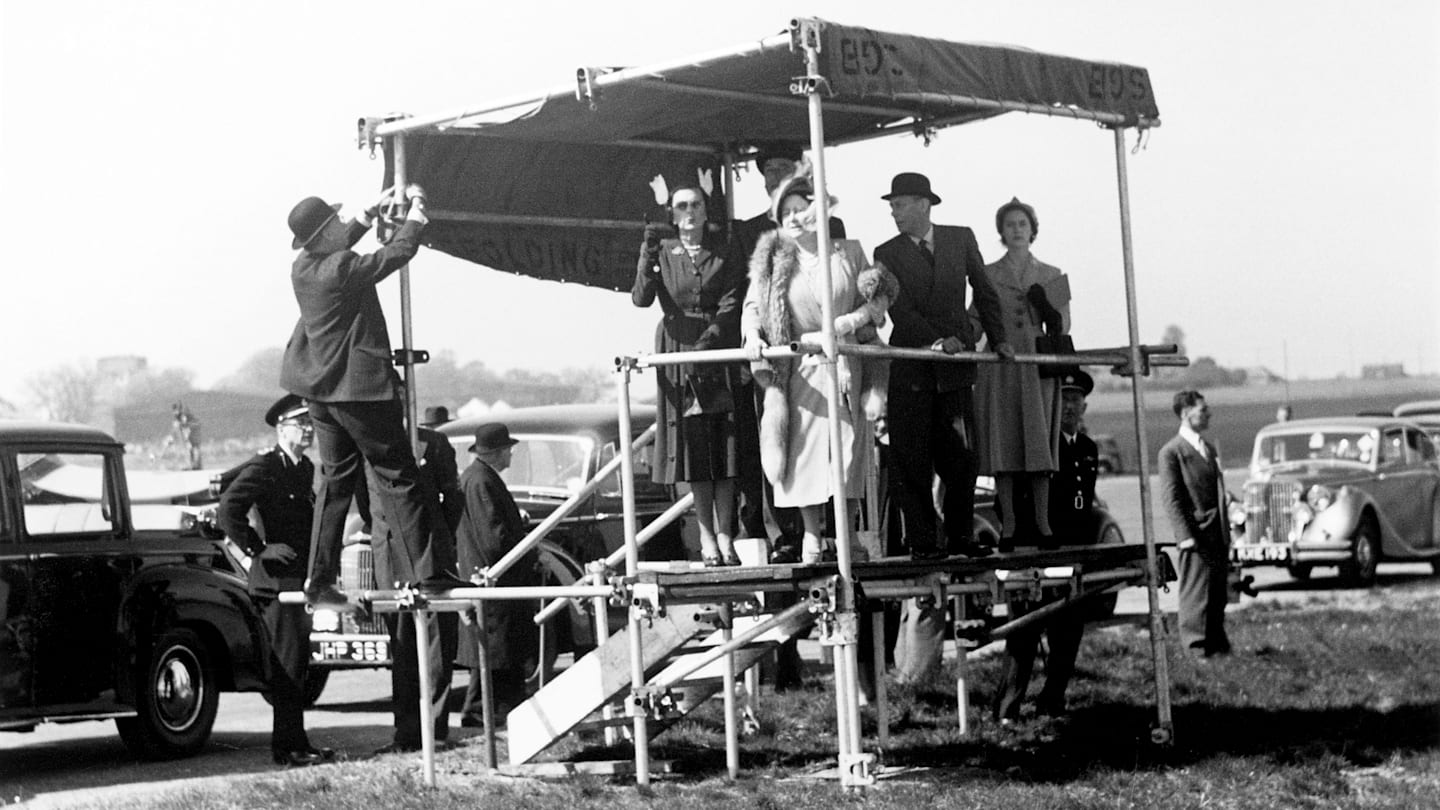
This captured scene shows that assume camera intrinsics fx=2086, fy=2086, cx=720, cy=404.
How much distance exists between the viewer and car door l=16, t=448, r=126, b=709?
443 inches

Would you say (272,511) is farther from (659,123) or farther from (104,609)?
(659,123)

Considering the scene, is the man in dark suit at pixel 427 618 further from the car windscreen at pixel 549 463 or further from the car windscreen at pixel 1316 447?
the car windscreen at pixel 1316 447

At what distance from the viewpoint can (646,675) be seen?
10211 millimetres

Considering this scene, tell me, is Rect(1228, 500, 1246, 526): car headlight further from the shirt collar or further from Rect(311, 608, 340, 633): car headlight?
Rect(311, 608, 340, 633): car headlight

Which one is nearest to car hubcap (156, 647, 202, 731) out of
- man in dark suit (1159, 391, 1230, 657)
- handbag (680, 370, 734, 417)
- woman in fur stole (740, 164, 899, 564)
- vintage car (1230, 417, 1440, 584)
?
handbag (680, 370, 734, 417)

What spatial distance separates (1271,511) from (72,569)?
15.6 m

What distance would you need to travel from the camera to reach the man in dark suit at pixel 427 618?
35.7ft

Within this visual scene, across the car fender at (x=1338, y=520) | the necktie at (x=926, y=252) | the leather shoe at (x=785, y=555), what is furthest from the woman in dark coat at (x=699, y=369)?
the car fender at (x=1338, y=520)

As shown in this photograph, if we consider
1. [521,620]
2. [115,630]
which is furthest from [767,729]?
[115,630]

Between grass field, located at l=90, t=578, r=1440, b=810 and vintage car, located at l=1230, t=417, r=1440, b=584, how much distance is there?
7928mm

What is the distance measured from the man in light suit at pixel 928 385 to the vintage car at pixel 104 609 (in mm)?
4333

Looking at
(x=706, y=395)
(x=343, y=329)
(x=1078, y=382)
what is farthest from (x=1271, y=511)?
(x=343, y=329)

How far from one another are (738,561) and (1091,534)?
139 inches

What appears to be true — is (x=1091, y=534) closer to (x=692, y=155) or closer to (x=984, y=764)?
(x=984, y=764)
